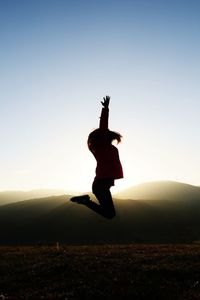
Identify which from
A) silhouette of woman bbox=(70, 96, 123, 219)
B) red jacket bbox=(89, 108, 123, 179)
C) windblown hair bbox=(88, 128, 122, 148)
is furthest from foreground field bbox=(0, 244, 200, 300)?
windblown hair bbox=(88, 128, 122, 148)

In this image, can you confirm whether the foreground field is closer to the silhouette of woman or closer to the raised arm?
the silhouette of woman

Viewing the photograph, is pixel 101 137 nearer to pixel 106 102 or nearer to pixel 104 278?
pixel 106 102

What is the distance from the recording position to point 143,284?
44.2 ft

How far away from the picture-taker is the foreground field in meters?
12.4

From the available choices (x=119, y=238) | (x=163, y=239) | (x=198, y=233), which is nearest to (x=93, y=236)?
(x=119, y=238)

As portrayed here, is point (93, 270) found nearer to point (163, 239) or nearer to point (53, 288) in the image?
point (53, 288)

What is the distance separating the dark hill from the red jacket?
98.3 metres

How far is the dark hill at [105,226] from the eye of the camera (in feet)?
390

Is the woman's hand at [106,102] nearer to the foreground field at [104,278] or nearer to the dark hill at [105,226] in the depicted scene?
the foreground field at [104,278]

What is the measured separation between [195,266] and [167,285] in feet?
12.7

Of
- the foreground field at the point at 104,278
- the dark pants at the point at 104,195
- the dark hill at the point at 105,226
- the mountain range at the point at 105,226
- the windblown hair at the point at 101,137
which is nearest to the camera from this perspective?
the dark pants at the point at 104,195

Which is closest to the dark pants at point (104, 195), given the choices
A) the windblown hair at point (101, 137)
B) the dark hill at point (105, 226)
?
the windblown hair at point (101, 137)

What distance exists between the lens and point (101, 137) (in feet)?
36.7

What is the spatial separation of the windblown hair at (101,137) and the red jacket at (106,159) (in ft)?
0.28
